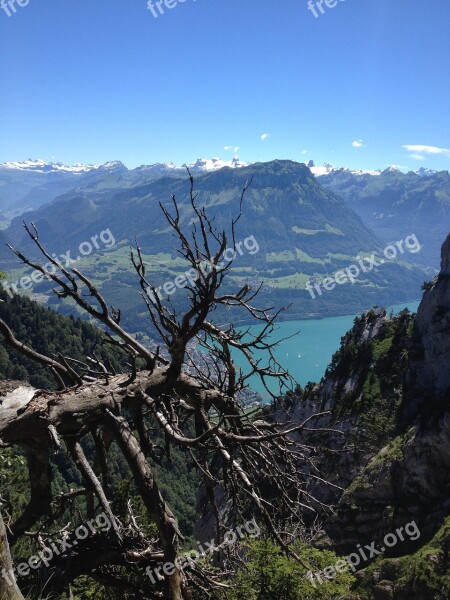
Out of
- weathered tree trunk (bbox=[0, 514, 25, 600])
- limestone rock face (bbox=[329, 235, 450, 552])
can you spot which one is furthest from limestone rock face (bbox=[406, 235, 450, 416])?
weathered tree trunk (bbox=[0, 514, 25, 600])

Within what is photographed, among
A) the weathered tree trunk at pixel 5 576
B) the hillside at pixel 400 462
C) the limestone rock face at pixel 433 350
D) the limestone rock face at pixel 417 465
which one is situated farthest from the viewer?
the limestone rock face at pixel 433 350

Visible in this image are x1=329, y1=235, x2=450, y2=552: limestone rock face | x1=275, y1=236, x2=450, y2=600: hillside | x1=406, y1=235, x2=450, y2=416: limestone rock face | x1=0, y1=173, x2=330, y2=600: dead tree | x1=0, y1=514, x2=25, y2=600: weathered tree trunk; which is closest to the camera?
x1=0, y1=514, x2=25, y2=600: weathered tree trunk

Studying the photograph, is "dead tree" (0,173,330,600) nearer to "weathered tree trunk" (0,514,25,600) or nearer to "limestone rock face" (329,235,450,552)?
"weathered tree trunk" (0,514,25,600)

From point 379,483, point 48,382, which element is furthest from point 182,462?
point 379,483

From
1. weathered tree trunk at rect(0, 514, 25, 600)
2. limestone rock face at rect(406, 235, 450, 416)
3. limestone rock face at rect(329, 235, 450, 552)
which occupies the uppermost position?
weathered tree trunk at rect(0, 514, 25, 600)

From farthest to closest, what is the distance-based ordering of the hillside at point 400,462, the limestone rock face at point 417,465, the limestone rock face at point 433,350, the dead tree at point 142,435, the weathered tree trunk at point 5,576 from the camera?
the limestone rock face at point 433,350, the limestone rock face at point 417,465, the hillside at point 400,462, the dead tree at point 142,435, the weathered tree trunk at point 5,576

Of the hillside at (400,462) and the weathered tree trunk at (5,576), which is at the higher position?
the weathered tree trunk at (5,576)

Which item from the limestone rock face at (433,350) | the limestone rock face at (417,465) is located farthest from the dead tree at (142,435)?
the limestone rock face at (433,350)

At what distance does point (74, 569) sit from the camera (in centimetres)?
456

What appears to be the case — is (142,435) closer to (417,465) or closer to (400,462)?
(417,465)

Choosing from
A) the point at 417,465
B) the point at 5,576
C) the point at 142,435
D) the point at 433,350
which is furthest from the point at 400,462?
the point at 5,576

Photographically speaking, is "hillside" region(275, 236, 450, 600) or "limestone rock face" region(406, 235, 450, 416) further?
"limestone rock face" region(406, 235, 450, 416)

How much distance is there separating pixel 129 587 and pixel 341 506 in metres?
32.5

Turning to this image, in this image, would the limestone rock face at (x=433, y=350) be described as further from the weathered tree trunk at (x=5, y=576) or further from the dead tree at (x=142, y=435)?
the weathered tree trunk at (x=5, y=576)
